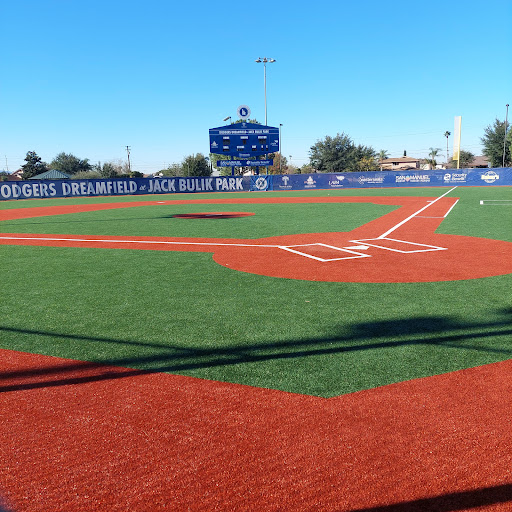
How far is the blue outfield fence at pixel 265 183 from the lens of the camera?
1756 inches

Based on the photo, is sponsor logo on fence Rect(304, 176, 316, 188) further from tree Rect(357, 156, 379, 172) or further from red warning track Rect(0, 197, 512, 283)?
tree Rect(357, 156, 379, 172)

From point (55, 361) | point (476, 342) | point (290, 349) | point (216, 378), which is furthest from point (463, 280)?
point (55, 361)

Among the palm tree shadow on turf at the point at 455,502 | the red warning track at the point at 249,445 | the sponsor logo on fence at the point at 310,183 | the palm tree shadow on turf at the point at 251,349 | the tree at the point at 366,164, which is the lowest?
the palm tree shadow on turf at the point at 455,502

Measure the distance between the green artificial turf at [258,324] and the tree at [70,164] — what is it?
111 m

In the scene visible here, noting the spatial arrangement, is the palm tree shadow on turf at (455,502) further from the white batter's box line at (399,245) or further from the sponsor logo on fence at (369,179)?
the sponsor logo on fence at (369,179)

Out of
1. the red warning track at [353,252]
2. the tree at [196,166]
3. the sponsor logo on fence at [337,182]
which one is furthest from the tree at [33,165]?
the red warning track at [353,252]

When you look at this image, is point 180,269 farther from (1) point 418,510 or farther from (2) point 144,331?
(1) point 418,510

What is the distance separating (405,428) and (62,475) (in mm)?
2361

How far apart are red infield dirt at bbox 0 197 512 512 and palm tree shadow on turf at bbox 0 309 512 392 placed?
36 millimetres

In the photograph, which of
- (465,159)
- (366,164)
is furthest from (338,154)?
(465,159)

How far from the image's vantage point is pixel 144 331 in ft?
18.0

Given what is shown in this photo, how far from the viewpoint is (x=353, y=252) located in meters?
10.4

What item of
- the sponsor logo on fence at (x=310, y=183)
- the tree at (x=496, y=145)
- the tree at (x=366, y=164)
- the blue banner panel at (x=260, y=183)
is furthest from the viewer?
the tree at (x=366, y=164)

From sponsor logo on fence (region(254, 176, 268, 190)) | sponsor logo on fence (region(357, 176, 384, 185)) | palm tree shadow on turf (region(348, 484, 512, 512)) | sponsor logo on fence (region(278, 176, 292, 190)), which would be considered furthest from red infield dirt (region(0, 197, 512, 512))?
sponsor logo on fence (region(357, 176, 384, 185))
